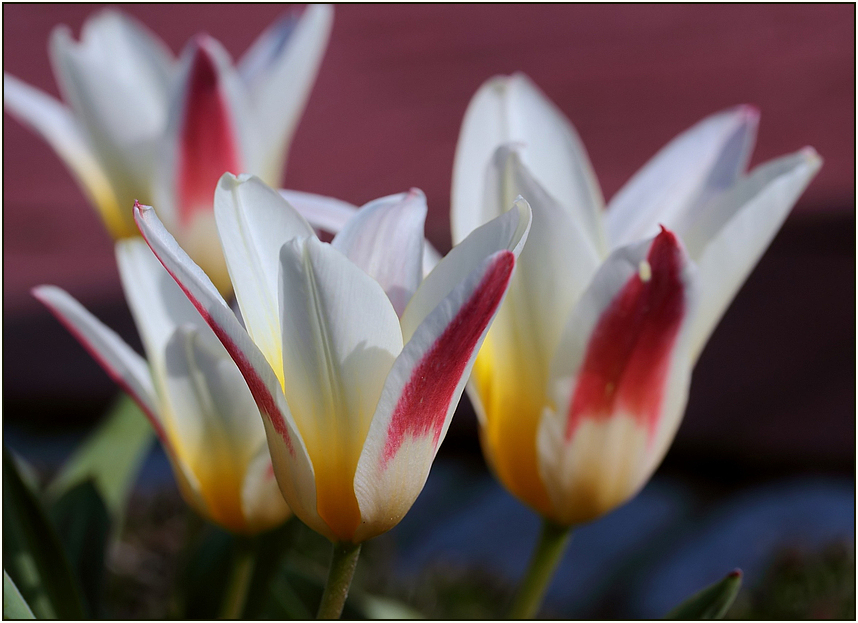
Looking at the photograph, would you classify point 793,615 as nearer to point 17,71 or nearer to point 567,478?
point 567,478

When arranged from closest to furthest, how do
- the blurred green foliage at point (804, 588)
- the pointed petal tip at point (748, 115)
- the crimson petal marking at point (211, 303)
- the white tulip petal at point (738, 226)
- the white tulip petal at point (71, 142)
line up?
the crimson petal marking at point (211, 303) → the white tulip petal at point (738, 226) → the pointed petal tip at point (748, 115) → the white tulip petal at point (71, 142) → the blurred green foliage at point (804, 588)

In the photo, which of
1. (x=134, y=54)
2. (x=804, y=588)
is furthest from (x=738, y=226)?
(x=804, y=588)

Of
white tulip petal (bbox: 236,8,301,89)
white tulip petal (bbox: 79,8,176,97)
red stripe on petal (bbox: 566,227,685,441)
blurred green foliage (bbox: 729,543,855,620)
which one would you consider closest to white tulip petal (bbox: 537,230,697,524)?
red stripe on petal (bbox: 566,227,685,441)

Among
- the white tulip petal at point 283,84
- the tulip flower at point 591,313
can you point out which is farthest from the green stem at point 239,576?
the white tulip petal at point 283,84

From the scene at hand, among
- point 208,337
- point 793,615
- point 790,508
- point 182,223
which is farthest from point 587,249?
point 790,508

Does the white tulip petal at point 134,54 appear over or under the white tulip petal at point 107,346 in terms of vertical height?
over

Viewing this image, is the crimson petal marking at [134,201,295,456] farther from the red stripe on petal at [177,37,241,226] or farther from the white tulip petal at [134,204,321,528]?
the red stripe on petal at [177,37,241,226]

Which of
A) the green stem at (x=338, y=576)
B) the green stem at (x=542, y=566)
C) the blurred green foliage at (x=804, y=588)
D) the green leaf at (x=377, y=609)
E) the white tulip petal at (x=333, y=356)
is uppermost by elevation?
A: the white tulip petal at (x=333, y=356)

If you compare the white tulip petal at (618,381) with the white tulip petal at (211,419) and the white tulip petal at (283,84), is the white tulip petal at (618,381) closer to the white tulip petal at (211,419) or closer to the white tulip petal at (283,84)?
the white tulip petal at (211,419)

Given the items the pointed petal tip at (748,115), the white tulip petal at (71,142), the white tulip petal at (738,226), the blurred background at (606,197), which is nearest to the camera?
the white tulip petal at (738,226)
